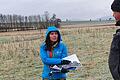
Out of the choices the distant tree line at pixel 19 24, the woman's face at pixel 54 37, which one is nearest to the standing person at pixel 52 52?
the woman's face at pixel 54 37

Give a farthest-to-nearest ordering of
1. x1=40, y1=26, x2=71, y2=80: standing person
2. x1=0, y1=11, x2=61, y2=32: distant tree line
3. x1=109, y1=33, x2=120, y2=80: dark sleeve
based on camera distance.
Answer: x1=0, y1=11, x2=61, y2=32: distant tree line, x1=40, y1=26, x2=71, y2=80: standing person, x1=109, y1=33, x2=120, y2=80: dark sleeve

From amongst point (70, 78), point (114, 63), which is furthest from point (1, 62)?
point (114, 63)

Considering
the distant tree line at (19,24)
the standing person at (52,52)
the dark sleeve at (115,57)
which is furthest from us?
the distant tree line at (19,24)

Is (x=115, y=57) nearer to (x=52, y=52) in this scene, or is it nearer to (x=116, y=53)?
(x=116, y=53)

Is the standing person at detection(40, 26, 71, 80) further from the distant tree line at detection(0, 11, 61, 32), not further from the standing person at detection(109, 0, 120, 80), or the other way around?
the distant tree line at detection(0, 11, 61, 32)

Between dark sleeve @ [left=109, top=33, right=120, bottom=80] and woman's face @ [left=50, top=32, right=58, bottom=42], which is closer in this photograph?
dark sleeve @ [left=109, top=33, right=120, bottom=80]

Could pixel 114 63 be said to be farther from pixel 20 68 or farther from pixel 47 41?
pixel 20 68

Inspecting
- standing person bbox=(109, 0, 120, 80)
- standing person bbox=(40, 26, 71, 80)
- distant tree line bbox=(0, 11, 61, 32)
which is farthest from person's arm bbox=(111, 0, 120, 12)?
distant tree line bbox=(0, 11, 61, 32)

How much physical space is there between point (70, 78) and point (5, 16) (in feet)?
227

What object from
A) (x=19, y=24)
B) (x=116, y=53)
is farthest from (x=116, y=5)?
(x=19, y=24)

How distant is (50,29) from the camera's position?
5047 millimetres

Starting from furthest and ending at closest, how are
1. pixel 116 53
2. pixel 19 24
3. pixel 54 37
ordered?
pixel 19 24 → pixel 54 37 → pixel 116 53

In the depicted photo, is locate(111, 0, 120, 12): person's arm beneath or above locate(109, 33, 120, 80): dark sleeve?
above

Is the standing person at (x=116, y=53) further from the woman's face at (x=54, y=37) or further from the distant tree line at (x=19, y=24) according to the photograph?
the distant tree line at (x=19, y=24)
